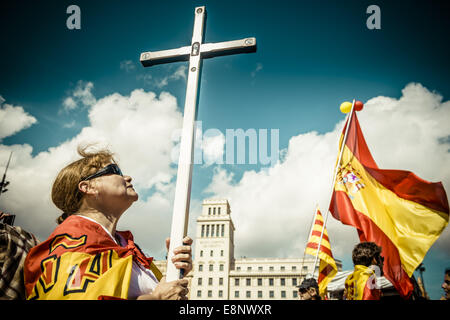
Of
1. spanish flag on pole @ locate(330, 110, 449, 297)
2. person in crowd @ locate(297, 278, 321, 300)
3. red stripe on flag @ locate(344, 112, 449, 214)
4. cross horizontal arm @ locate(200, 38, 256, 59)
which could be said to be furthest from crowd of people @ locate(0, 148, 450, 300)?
red stripe on flag @ locate(344, 112, 449, 214)

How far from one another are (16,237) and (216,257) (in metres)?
62.1

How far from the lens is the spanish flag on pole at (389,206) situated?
5320 mm

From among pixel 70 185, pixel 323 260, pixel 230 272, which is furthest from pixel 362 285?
pixel 230 272

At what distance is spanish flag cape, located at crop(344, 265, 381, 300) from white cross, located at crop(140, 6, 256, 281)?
2.97 meters

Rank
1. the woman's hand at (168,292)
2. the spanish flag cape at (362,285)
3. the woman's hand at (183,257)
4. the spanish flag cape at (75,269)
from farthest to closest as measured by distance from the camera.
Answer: the spanish flag cape at (362,285), the woman's hand at (183,257), the woman's hand at (168,292), the spanish flag cape at (75,269)

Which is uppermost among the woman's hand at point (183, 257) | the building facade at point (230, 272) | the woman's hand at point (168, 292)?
the building facade at point (230, 272)

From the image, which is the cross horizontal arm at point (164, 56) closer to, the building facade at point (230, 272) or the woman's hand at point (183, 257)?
the woman's hand at point (183, 257)

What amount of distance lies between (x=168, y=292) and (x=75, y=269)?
0.48 meters

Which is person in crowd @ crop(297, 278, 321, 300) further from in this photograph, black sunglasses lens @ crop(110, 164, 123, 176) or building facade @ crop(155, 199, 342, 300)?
building facade @ crop(155, 199, 342, 300)

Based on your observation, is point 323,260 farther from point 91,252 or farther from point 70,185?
point 91,252

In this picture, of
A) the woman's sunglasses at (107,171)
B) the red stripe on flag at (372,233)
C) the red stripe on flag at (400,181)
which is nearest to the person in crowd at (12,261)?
the woman's sunglasses at (107,171)
